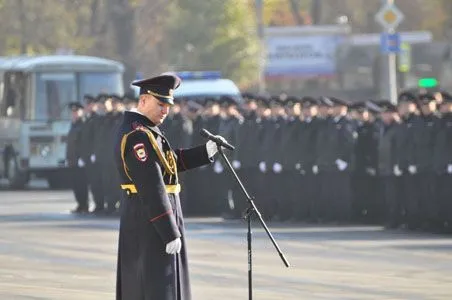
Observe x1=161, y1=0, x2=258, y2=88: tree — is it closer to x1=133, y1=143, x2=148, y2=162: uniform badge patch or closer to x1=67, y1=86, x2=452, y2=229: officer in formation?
x1=67, y1=86, x2=452, y2=229: officer in formation

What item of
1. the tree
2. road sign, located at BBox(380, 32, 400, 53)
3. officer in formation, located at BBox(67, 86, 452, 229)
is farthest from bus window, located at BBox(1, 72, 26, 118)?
the tree

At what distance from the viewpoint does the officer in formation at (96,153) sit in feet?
88.3

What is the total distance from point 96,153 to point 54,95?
940cm

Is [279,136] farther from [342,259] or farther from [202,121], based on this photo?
[342,259]

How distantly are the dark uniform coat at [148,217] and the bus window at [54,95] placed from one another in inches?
992

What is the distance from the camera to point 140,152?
34.9ft

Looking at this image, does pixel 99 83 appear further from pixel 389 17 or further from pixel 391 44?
pixel 391 44

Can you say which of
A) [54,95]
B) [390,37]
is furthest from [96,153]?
[54,95]

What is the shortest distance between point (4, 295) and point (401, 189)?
8.35 m

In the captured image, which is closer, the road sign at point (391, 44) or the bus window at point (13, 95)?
the road sign at point (391, 44)

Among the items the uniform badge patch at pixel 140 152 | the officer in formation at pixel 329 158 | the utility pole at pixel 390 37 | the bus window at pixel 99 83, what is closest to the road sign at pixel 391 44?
the utility pole at pixel 390 37

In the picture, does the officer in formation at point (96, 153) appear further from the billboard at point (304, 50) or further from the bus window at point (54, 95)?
the billboard at point (304, 50)

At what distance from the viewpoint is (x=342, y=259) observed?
725 inches

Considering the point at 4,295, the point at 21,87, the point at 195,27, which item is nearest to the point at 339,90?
the point at 195,27
